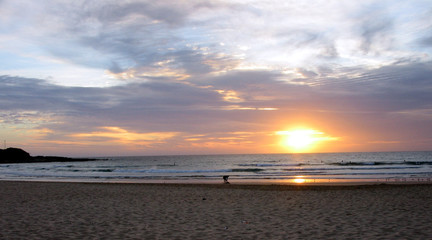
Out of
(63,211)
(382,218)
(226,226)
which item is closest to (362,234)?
(382,218)

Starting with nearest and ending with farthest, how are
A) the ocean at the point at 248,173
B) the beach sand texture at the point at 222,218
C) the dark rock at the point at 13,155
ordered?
the beach sand texture at the point at 222,218
the ocean at the point at 248,173
the dark rock at the point at 13,155

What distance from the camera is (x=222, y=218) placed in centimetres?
1048

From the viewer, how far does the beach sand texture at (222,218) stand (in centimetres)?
820

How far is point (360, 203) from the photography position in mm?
13250

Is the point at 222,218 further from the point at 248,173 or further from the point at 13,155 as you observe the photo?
the point at 13,155

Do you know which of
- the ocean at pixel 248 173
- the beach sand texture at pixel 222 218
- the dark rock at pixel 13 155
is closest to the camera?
the beach sand texture at pixel 222 218

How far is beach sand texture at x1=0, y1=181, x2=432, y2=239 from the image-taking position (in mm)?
8195

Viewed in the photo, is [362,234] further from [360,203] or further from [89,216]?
[89,216]

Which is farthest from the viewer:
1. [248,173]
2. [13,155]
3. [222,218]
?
[13,155]

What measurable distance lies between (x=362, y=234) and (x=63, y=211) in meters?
10.2

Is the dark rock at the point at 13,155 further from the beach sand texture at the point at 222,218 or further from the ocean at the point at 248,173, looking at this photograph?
the beach sand texture at the point at 222,218

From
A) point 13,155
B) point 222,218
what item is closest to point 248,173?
point 222,218

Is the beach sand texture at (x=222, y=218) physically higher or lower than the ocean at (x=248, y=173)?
higher

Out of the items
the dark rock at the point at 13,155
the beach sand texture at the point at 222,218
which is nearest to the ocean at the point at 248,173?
the beach sand texture at the point at 222,218
